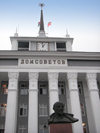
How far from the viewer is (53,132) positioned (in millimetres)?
8492

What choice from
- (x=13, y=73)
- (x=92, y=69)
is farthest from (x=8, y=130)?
(x=92, y=69)

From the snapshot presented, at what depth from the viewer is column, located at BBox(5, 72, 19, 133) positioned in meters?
19.7

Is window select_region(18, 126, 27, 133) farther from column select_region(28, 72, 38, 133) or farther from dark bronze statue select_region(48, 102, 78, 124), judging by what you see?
dark bronze statue select_region(48, 102, 78, 124)

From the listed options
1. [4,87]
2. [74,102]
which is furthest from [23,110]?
[74,102]

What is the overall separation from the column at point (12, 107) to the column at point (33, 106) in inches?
76.4

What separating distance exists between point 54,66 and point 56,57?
1.51 meters

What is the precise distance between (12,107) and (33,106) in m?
2.65

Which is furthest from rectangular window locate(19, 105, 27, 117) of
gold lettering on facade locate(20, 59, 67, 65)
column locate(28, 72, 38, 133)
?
gold lettering on facade locate(20, 59, 67, 65)

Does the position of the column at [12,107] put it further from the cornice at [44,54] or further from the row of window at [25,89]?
the row of window at [25,89]

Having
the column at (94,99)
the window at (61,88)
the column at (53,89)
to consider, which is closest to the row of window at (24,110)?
the column at (53,89)

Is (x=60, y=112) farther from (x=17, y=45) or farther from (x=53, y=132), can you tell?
(x=17, y=45)

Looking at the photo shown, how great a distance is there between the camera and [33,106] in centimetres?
2106

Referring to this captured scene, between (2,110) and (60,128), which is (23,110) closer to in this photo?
(2,110)

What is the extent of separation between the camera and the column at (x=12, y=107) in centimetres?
1969
